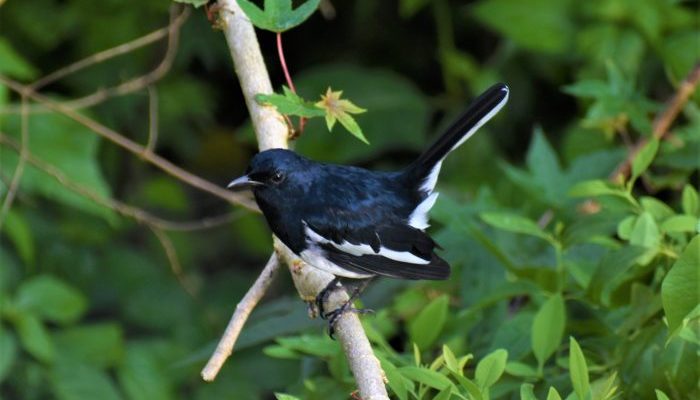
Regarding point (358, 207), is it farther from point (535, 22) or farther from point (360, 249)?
point (535, 22)

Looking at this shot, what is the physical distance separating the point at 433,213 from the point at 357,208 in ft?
1.27

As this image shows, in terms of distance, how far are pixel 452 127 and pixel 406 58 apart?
3169 mm

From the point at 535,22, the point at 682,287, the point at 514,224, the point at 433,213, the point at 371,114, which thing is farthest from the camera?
the point at 371,114

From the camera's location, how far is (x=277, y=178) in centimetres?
293

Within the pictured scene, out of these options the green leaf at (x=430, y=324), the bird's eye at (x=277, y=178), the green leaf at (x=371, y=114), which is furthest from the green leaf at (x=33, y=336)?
the green leaf at (x=430, y=324)

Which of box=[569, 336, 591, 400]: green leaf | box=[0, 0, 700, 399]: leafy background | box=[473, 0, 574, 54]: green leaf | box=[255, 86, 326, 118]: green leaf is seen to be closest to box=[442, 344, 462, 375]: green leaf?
box=[0, 0, 700, 399]: leafy background

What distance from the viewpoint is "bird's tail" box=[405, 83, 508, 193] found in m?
2.85

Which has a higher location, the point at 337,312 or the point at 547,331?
the point at 337,312

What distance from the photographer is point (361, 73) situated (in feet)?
17.9

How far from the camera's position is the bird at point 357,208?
2.82 metres

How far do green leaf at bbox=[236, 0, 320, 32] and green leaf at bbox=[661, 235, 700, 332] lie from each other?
3.17ft

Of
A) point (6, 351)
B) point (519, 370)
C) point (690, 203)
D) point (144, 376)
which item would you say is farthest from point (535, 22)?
Answer: point (519, 370)

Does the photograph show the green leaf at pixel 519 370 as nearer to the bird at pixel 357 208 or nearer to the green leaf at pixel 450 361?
the green leaf at pixel 450 361

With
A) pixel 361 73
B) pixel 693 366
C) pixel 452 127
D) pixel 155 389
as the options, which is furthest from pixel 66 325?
pixel 693 366
